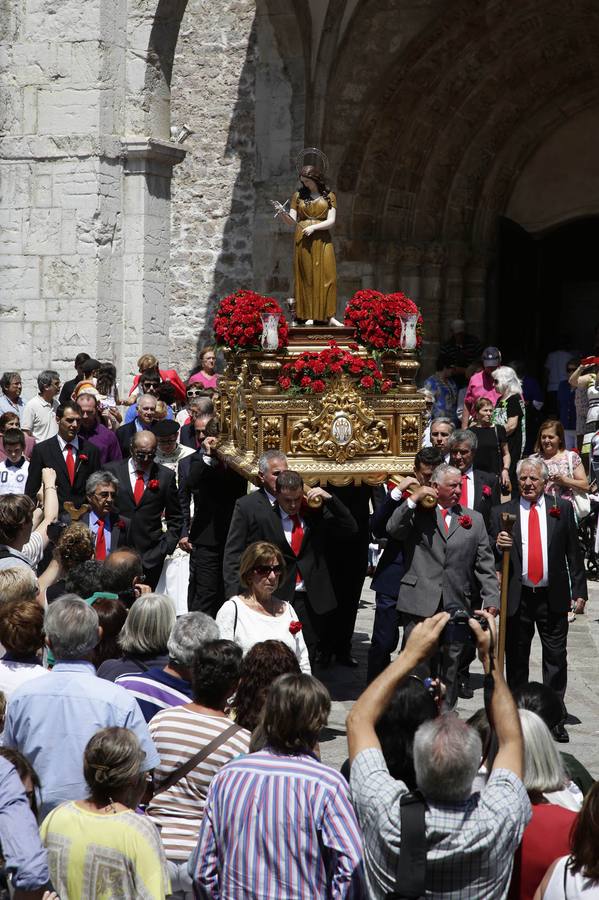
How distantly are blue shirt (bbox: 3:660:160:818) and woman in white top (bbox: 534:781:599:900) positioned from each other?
61.3 inches

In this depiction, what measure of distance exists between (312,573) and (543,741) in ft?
14.4

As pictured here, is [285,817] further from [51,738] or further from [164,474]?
[164,474]

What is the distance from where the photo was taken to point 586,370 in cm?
1375

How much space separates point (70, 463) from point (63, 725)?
5193mm

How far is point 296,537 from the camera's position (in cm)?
848

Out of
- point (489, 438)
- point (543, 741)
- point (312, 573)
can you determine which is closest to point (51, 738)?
point (543, 741)

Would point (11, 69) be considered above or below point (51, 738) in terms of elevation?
above

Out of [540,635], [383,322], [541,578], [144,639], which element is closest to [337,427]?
[383,322]

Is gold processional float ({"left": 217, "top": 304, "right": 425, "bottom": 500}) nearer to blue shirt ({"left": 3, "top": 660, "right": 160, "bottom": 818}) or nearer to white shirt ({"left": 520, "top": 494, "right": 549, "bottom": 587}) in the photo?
white shirt ({"left": 520, "top": 494, "right": 549, "bottom": 587})

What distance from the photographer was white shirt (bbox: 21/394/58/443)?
1259 cm

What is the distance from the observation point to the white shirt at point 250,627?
23.2 ft

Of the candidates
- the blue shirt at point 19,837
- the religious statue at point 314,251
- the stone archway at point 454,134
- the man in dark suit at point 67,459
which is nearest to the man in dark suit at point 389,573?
the religious statue at point 314,251

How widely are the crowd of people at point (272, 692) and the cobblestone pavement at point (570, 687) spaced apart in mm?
184

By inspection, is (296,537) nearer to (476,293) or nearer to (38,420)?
(38,420)
